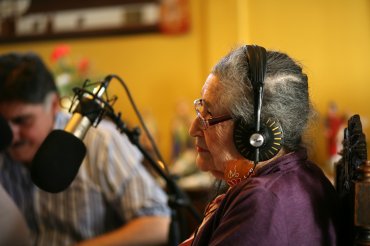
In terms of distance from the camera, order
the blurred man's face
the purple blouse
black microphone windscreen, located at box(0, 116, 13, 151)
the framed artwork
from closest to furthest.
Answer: the purple blouse, black microphone windscreen, located at box(0, 116, 13, 151), the blurred man's face, the framed artwork

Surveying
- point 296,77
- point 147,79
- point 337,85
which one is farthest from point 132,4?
point 296,77

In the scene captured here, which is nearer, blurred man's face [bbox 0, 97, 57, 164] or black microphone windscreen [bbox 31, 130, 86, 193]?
black microphone windscreen [bbox 31, 130, 86, 193]

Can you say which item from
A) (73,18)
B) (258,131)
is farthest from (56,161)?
(73,18)

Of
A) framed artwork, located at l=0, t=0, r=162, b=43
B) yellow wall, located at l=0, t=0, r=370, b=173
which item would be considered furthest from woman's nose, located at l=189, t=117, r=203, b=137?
framed artwork, located at l=0, t=0, r=162, b=43

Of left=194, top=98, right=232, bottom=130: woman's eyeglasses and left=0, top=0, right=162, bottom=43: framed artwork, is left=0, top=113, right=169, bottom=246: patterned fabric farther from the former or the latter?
left=0, top=0, right=162, bottom=43: framed artwork

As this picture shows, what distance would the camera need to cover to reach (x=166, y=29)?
3688 mm

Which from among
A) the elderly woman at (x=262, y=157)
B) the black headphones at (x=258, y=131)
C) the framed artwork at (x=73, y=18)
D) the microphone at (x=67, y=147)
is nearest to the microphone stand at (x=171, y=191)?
the microphone at (x=67, y=147)

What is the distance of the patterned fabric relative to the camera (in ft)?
5.38

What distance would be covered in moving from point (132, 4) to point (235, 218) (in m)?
3.10

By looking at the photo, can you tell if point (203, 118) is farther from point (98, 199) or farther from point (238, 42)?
point (238, 42)

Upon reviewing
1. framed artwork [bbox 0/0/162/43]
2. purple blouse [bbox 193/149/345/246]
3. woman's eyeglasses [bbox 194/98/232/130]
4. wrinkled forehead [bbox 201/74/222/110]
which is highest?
framed artwork [bbox 0/0/162/43]

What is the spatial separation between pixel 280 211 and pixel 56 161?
1.71ft

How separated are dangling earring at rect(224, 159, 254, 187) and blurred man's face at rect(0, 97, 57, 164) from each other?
853 millimetres

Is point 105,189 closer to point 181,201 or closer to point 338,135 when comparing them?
point 181,201
